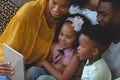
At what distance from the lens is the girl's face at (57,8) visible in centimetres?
171

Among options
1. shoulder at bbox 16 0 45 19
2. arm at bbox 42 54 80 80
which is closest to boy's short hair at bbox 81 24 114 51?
arm at bbox 42 54 80 80

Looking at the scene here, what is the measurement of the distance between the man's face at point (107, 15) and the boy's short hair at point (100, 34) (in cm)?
3

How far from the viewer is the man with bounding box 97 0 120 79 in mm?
1596

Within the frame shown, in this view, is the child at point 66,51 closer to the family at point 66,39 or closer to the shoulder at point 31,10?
the family at point 66,39

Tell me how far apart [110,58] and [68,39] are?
266 mm

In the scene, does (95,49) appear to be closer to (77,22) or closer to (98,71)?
(98,71)

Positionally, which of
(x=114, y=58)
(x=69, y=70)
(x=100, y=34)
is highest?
(x=100, y=34)

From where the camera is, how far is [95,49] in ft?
5.22

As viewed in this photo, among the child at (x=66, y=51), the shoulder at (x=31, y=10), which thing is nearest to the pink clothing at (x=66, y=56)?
the child at (x=66, y=51)

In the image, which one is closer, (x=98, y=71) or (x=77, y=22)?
(x=98, y=71)

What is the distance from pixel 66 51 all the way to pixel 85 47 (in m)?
0.20

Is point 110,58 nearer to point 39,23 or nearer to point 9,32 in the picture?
point 39,23

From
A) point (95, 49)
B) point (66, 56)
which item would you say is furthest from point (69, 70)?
point (95, 49)

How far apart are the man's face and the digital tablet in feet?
1.54
